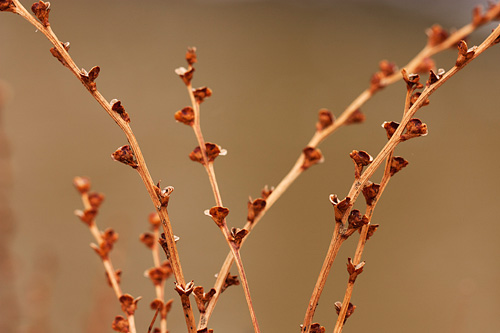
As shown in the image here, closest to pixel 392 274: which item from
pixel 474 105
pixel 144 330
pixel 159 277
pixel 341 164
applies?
pixel 341 164

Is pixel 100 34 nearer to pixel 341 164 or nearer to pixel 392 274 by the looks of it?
pixel 341 164

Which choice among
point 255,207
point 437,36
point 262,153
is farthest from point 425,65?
point 262,153

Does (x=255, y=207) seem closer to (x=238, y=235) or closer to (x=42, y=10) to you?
(x=238, y=235)

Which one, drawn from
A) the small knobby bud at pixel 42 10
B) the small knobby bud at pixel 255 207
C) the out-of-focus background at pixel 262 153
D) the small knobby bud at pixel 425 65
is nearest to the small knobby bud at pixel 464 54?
the small knobby bud at pixel 425 65

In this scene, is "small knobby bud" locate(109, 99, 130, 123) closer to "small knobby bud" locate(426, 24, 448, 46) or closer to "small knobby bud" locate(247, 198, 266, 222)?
"small knobby bud" locate(247, 198, 266, 222)

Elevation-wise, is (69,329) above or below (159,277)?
above

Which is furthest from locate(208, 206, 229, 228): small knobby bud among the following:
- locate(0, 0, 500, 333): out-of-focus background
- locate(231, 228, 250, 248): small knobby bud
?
locate(0, 0, 500, 333): out-of-focus background
